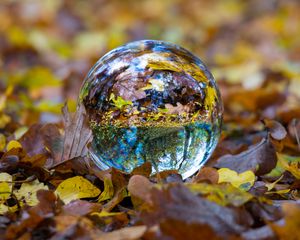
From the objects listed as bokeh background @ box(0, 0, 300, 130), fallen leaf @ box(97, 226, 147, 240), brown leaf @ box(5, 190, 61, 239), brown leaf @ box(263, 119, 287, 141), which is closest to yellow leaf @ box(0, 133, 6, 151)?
bokeh background @ box(0, 0, 300, 130)

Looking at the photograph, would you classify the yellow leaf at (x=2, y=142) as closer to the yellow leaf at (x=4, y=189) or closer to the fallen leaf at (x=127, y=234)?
the yellow leaf at (x=4, y=189)

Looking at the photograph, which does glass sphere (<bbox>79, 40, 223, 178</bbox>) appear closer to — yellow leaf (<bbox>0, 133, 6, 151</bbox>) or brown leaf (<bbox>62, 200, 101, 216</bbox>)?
brown leaf (<bbox>62, 200, 101, 216</bbox>)

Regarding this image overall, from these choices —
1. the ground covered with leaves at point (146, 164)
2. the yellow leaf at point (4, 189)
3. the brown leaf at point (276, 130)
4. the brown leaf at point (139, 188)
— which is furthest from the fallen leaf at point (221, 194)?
the brown leaf at point (276, 130)

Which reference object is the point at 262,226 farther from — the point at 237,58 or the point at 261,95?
the point at 237,58

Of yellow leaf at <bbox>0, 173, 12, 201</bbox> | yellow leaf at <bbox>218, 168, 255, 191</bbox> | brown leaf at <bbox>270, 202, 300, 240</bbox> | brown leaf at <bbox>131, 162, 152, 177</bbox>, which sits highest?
brown leaf at <bbox>270, 202, 300, 240</bbox>

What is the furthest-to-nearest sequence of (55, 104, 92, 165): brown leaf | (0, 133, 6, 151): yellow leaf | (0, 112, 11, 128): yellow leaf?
(0, 112, 11, 128): yellow leaf → (0, 133, 6, 151): yellow leaf → (55, 104, 92, 165): brown leaf

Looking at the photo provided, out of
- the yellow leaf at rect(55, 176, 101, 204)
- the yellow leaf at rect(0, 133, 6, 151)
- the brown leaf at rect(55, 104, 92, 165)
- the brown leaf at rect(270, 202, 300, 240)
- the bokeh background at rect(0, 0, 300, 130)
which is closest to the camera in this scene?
the brown leaf at rect(270, 202, 300, 240)
